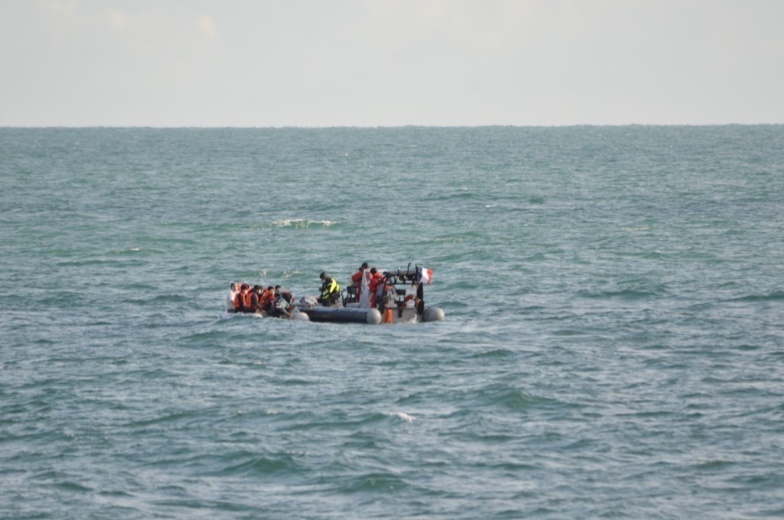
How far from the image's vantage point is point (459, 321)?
4216cm

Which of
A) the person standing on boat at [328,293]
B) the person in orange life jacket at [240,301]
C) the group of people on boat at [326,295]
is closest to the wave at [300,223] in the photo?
the group of people on boat at [326,295]

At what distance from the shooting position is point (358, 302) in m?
42.2

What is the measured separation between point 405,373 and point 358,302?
7777mm

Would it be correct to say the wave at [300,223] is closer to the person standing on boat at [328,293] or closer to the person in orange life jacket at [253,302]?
the person in orange life jacket at [253,302]

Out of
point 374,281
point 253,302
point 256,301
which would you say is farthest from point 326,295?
point 253,302

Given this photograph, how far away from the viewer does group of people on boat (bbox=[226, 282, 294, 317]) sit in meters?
42.7

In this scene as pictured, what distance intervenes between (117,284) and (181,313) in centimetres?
783

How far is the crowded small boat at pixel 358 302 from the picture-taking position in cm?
4141

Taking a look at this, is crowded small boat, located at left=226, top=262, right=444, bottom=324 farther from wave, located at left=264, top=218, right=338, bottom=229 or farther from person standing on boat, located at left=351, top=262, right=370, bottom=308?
wave, located at left=264, top=218, right=338, bottom=229

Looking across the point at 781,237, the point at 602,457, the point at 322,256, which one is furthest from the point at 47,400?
the point at 781,237

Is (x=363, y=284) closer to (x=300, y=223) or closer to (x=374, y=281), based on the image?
(x=374, y=281)

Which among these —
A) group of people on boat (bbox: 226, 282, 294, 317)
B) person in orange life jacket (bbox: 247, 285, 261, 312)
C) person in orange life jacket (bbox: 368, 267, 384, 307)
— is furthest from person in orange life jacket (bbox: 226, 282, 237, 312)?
person in orange life jacket (bbox: 368, 267, 384, 307)

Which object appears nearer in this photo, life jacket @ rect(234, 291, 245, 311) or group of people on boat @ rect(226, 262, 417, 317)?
group of people on boat @ rect(226, 262, 417, 317)

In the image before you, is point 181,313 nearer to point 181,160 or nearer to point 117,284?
point 117,284
